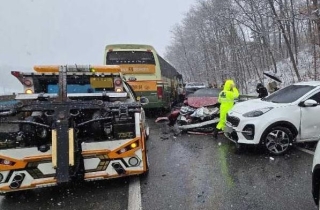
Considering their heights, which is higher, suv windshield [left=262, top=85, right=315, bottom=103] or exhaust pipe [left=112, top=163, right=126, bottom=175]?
suv windshield [left=262, top=85, right=315, bottom=103]

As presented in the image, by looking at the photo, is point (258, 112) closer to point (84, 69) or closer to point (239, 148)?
point (239, 148)

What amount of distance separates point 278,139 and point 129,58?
9036 mm

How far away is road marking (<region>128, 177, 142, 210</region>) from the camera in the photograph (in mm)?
3939

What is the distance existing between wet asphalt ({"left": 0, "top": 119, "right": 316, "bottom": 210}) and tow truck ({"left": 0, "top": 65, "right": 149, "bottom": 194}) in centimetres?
31

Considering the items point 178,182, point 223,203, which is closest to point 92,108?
point 178,182

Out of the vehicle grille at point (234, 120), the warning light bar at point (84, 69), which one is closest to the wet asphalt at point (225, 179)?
the vehicle grille at point (234, 120)

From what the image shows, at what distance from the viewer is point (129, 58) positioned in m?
13.9

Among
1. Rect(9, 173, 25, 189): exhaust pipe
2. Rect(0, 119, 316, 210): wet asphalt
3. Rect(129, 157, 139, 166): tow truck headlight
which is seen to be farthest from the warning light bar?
Rect(9, 173, 25, 189): exhaust pipe

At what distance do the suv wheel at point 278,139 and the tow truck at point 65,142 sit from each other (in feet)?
9.57

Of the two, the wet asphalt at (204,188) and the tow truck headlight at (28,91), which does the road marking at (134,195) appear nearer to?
the wet asphalt at (204,188)

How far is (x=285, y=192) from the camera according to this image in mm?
4250

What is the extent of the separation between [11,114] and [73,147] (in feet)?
3.33

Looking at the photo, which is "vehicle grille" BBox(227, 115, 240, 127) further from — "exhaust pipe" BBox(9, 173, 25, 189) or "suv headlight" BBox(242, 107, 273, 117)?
"exhaust pipe" BBox(9, 173, 25, 189)

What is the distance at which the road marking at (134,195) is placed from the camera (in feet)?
12.9
